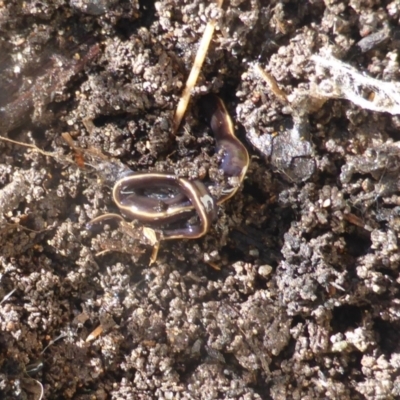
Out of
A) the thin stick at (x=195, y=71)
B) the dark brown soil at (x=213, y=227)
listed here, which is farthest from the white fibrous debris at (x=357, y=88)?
the thin stick at (x=195, y=71)

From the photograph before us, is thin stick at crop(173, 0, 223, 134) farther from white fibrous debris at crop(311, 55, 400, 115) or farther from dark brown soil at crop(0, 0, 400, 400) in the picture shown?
white fibrous debris at crop(311, 55, 400, 115)

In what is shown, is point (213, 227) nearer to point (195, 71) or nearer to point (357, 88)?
point (195, 71)

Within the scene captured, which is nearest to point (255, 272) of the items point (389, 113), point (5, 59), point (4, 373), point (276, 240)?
point (276, 240)

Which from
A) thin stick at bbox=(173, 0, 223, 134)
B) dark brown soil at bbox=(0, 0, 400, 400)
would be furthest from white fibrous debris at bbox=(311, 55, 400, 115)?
thin stick at bbox=(173, 0, 223, 134)

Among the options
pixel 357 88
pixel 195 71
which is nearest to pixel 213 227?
pixel 195 71

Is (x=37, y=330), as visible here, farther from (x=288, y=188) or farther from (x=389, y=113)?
(x=389, y=113)

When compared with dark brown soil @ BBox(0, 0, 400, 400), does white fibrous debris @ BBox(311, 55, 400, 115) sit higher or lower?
higher

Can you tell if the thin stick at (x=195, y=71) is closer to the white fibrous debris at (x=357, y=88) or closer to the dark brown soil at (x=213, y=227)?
the dark brown soil at (x=213, y=227)
